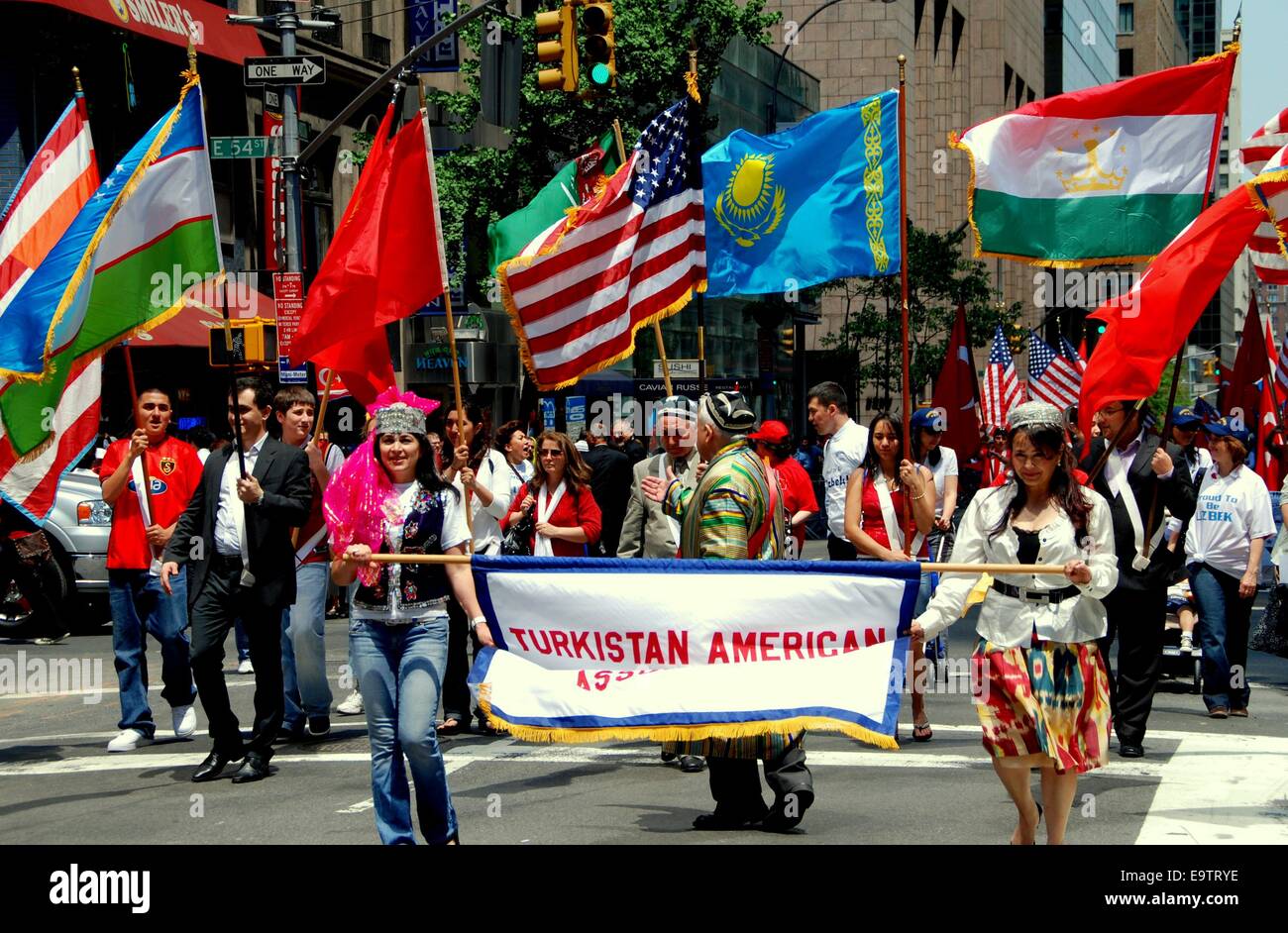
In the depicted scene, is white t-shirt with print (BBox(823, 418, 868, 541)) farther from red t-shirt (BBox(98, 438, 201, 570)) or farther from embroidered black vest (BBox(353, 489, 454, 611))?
embroidered black vest (BBox(353, 489, 454, 611))

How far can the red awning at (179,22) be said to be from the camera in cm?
2444

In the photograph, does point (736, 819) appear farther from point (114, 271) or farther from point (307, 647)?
point (114, 271)

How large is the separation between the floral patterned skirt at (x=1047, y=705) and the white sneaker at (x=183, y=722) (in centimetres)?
553

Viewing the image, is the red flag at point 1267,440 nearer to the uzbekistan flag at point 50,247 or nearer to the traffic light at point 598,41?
the traffic light at point 598,41

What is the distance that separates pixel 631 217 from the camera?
9.95m

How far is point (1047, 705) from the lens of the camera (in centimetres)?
615

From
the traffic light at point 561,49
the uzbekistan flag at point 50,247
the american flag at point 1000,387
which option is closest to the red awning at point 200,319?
the traffic light at point 561,49

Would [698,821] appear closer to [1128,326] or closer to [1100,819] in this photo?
[1100,819]

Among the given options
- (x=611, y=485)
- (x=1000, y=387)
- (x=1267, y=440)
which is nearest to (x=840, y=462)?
(x=611, y=485)

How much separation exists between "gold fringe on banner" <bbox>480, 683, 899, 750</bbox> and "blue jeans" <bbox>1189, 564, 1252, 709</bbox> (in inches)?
198

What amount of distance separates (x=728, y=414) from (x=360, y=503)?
1.67 m

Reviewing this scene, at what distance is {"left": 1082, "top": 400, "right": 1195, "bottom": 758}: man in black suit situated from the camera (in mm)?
9086

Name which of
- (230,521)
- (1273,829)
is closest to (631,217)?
(230,521)
